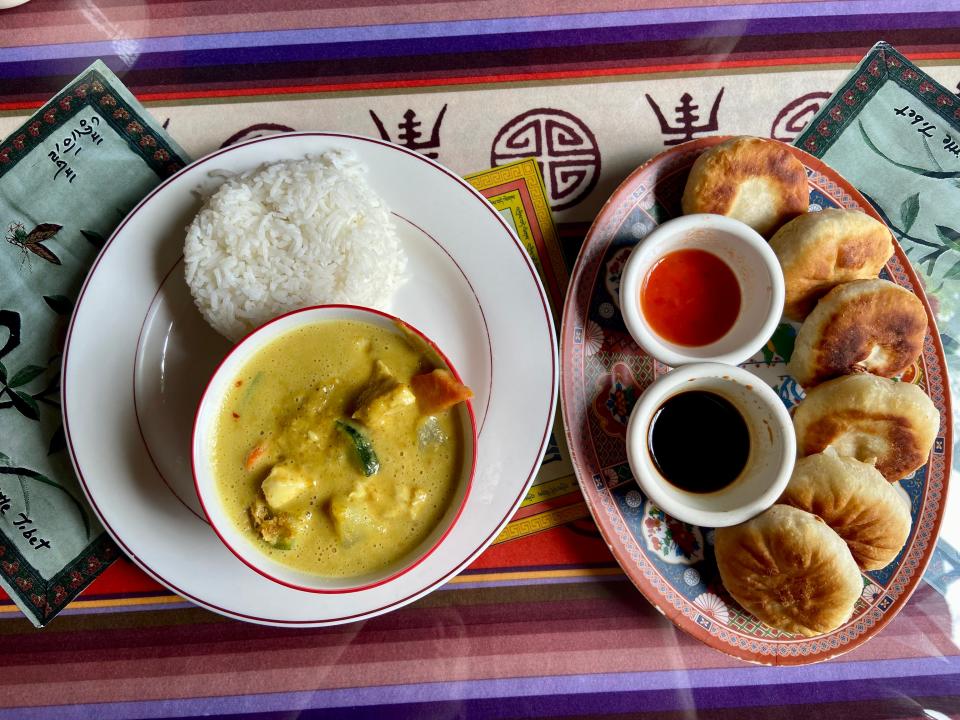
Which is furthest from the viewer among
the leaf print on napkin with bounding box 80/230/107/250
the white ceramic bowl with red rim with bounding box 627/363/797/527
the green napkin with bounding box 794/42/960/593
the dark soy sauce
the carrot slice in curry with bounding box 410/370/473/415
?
the green napkin with bounding box 794/42/960/593

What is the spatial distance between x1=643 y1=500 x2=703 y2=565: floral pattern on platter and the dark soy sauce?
14 centimetres

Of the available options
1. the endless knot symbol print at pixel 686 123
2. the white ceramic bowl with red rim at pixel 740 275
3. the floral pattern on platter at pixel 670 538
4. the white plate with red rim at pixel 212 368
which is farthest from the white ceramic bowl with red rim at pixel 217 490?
the endless knot symbol print at pixel 686 123

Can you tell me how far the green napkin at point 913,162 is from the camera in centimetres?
209

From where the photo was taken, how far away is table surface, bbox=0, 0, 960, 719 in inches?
79.3

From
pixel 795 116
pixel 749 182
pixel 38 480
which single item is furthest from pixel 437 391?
pixel 795 116

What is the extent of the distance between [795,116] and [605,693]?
194cm

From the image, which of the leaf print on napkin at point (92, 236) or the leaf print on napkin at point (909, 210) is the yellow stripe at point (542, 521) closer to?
the leaf print on napkin at point (909, 210)

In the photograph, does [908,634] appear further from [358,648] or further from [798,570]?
[358,648]

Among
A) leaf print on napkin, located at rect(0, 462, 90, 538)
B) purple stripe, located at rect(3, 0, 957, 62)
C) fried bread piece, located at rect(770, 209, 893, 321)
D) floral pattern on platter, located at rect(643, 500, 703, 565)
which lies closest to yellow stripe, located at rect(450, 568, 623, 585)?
floral pattern on platter, located at rect(643, 500, 703, 565)

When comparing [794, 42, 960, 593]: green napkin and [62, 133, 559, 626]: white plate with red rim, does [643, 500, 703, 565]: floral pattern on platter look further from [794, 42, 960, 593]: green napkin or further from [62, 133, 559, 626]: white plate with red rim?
[794, 42, 960, 593]: green napkin

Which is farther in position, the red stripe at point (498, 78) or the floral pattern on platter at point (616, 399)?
the red stripe at point (498, 78)

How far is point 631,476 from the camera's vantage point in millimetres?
1949

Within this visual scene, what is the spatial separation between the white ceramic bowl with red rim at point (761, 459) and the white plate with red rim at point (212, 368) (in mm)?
259

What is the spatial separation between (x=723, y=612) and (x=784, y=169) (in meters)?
1.30
